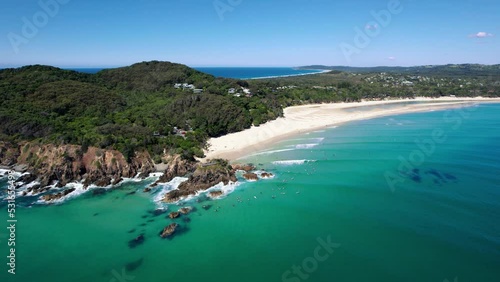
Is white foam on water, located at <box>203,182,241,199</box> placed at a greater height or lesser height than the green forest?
lesser

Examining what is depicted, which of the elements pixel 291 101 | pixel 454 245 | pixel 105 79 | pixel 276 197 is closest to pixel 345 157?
pixel 276 197

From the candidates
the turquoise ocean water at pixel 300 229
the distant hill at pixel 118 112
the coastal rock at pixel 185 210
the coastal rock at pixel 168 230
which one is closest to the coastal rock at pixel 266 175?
the turquoise ocean water at pixel 300 229

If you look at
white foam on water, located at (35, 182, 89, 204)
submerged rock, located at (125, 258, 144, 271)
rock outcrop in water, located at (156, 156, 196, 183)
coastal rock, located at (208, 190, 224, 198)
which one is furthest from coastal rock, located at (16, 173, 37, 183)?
submerged rock, located at (125, 258, 144, 271)

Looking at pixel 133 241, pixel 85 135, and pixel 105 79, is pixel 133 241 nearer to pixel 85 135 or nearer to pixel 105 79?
pixel 85 135

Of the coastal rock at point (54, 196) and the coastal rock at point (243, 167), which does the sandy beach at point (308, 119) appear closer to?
the coastal rock at point (243, 167)

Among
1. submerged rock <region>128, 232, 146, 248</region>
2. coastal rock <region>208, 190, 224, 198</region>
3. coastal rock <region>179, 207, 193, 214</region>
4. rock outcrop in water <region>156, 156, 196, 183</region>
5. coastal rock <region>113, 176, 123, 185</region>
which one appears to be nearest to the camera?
submerged rock <region>128, 232, 146, 248</region>

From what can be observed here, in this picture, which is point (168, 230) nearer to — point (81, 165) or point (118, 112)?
point (81, 165)

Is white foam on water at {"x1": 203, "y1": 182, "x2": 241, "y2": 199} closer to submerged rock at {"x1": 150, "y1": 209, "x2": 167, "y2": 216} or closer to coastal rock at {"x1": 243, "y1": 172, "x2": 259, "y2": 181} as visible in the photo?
coastal rock at {"x1": 243, "y1": 172, "x2": 259, "y2": 181}

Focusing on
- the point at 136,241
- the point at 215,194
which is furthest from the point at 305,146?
the point at 136,241
